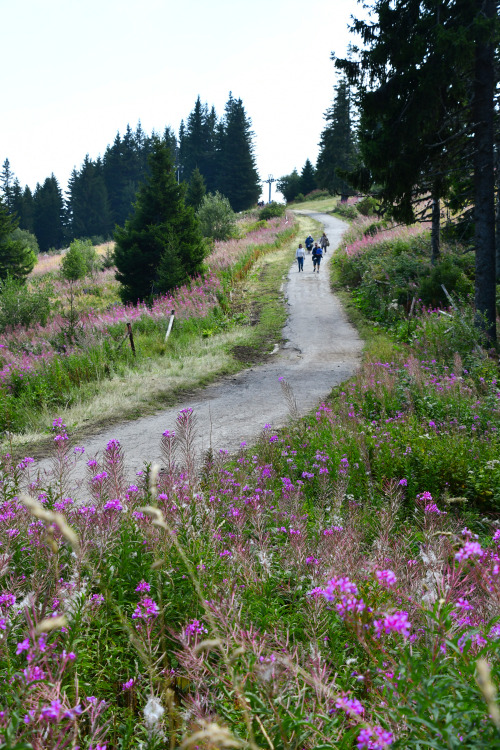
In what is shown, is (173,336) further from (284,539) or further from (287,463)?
(284,539)

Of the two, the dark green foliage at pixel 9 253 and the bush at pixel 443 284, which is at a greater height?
the dark green foliage at pixel 9 253

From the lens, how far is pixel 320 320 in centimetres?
1612

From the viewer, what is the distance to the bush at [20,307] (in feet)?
62.7

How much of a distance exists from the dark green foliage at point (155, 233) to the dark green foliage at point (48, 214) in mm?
62924

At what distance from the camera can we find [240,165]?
215 feet

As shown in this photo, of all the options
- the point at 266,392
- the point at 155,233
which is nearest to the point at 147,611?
the point at 266,392

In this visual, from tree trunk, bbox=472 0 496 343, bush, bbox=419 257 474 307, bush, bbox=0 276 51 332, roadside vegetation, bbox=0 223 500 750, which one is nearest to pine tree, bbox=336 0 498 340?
tree trunk, bbox=472 0 496 343

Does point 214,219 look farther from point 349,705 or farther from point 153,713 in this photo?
point 349,705

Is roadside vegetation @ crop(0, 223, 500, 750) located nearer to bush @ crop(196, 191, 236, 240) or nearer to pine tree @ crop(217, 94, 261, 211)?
bush @ crop(196, 191, 236, 240)

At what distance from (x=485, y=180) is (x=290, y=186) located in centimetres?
7528

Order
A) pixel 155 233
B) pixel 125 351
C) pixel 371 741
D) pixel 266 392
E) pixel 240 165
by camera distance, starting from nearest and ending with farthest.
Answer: pixel 371 741
pixel 266 392
pixel 125 351
pixel 155 233
pixel 240 165

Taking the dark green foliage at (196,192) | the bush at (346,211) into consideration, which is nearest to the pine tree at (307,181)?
the bush at (346,211)

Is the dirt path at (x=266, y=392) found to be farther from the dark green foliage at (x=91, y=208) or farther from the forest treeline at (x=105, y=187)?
the dark green foliage at (x=91, y=208)

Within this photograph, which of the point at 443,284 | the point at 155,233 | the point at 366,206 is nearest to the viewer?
the point at 443,284
